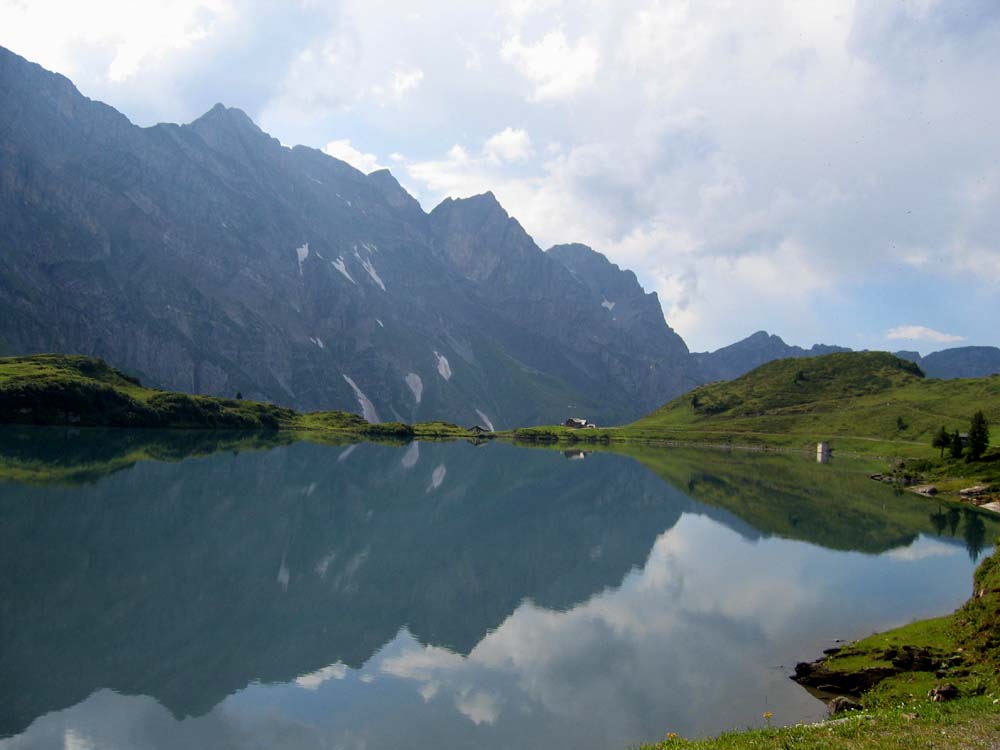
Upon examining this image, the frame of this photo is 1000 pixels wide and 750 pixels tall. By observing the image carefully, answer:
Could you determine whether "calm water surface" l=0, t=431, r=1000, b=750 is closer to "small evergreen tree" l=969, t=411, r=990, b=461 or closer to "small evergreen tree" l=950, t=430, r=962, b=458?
"small evergreen tree" l=969, t=411, r=990, b=461

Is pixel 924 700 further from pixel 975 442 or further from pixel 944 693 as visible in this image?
pixel 975 442

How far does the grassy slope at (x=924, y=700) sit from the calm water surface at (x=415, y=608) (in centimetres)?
324

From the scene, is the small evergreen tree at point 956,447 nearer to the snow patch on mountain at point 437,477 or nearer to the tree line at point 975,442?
the tree line at point 975,442

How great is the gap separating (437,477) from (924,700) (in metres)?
96.1

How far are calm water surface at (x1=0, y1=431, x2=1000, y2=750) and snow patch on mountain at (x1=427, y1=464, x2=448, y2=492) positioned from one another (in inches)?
580

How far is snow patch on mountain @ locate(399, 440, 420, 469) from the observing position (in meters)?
136

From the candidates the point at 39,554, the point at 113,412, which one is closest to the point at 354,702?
the point at 39,554

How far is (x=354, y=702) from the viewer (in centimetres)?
2630

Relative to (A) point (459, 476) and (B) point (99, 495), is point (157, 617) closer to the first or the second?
(B) point (99, 495)

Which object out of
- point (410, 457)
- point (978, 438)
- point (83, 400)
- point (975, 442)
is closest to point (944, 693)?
point (978, 438)

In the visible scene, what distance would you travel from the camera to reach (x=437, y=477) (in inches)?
4547

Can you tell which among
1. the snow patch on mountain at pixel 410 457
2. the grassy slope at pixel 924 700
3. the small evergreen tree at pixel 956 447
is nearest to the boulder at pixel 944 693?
the grassy slope at pixel 924 700

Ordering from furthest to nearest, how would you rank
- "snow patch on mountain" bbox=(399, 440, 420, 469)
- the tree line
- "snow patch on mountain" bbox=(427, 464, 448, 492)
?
"snow patch on mountain" bbox=(399, 440, 420, 469)
the tree line
"snow patch on mountain" bbox=(427, 464, 448, 492)

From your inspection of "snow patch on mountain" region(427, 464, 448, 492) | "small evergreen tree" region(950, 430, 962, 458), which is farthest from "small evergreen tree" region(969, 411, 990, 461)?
"snow patch on mountain" region(427, 464, 448, 492)
